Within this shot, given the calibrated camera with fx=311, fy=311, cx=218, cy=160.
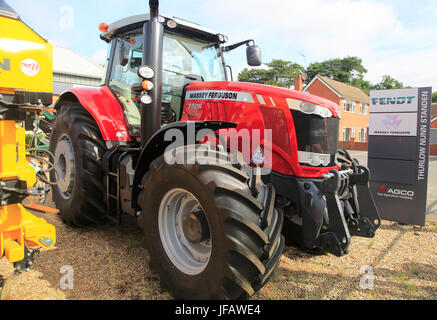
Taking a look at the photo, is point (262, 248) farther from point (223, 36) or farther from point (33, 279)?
point (223, 36)

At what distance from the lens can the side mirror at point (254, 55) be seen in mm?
3963

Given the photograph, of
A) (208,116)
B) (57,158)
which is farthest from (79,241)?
(208,116)

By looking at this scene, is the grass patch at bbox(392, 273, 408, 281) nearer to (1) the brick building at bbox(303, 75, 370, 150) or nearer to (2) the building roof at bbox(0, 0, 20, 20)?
(2) the building roof at bbox(0, 0, 20, 20)

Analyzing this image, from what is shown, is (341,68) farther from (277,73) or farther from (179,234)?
(179,234)

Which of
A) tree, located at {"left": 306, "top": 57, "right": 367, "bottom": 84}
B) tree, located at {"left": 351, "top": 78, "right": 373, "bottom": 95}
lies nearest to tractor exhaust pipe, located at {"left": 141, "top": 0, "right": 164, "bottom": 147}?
tree, located at {"left": 306, "top": 57, "right": 367, "bottom": 84}

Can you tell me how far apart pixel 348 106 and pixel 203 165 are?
34.0 m

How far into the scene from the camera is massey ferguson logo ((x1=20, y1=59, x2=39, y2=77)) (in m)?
2.62

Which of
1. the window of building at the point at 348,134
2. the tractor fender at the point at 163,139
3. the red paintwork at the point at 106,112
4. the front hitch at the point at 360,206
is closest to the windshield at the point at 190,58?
the red paintwork at the point at 106,112

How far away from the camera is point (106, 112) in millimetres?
3990

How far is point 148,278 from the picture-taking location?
9.64 feet

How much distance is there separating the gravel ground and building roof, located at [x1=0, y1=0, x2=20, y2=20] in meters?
2.24

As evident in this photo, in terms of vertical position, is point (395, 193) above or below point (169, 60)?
below

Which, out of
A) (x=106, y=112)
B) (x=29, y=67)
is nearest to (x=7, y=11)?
(x=29, y=67)
